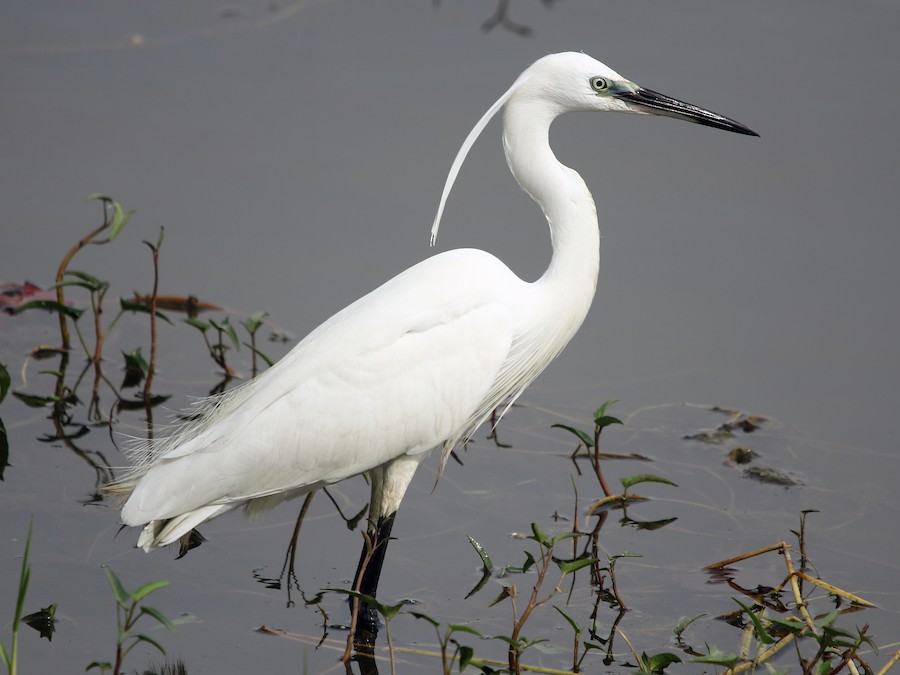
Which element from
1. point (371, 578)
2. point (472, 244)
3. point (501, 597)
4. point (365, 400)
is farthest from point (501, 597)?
point (472, 244)

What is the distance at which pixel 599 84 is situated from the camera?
344 cm

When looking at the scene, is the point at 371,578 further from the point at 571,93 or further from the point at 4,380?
the point at 571,93

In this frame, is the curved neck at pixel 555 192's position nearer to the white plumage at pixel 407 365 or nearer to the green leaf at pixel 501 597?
the white plumage at pixel 407 365

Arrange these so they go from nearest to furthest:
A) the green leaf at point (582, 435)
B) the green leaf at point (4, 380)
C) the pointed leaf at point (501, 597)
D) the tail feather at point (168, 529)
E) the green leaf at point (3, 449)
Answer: the tail feather at point (168, 529) → the pointed leaf at point (501, 597) → the green leaf at point (582, 435) → the green leaf at point (4, 380) → the green leaf at point (3, 449)

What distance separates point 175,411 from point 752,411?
84.7 inches

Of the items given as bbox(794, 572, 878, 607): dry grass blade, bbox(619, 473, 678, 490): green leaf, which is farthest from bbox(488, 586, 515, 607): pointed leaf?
bbox(794, 572, 878, 607): dry grass blade

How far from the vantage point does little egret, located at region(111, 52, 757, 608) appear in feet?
10.7

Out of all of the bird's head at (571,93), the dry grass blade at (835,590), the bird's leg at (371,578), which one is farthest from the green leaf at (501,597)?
the bird's head at (571,93)

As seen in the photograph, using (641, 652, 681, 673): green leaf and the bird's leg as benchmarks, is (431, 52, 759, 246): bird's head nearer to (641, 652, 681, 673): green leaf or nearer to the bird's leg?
the bird's leg

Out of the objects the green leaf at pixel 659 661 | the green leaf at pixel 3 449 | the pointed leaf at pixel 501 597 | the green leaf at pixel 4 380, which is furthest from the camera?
the green leaf at pixel 3 449

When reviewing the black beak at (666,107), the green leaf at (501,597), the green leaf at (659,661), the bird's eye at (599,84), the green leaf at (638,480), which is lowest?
the green leaf at (659,661)

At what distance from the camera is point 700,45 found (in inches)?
260

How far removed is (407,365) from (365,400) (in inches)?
5.9

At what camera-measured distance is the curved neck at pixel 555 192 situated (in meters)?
3.40
